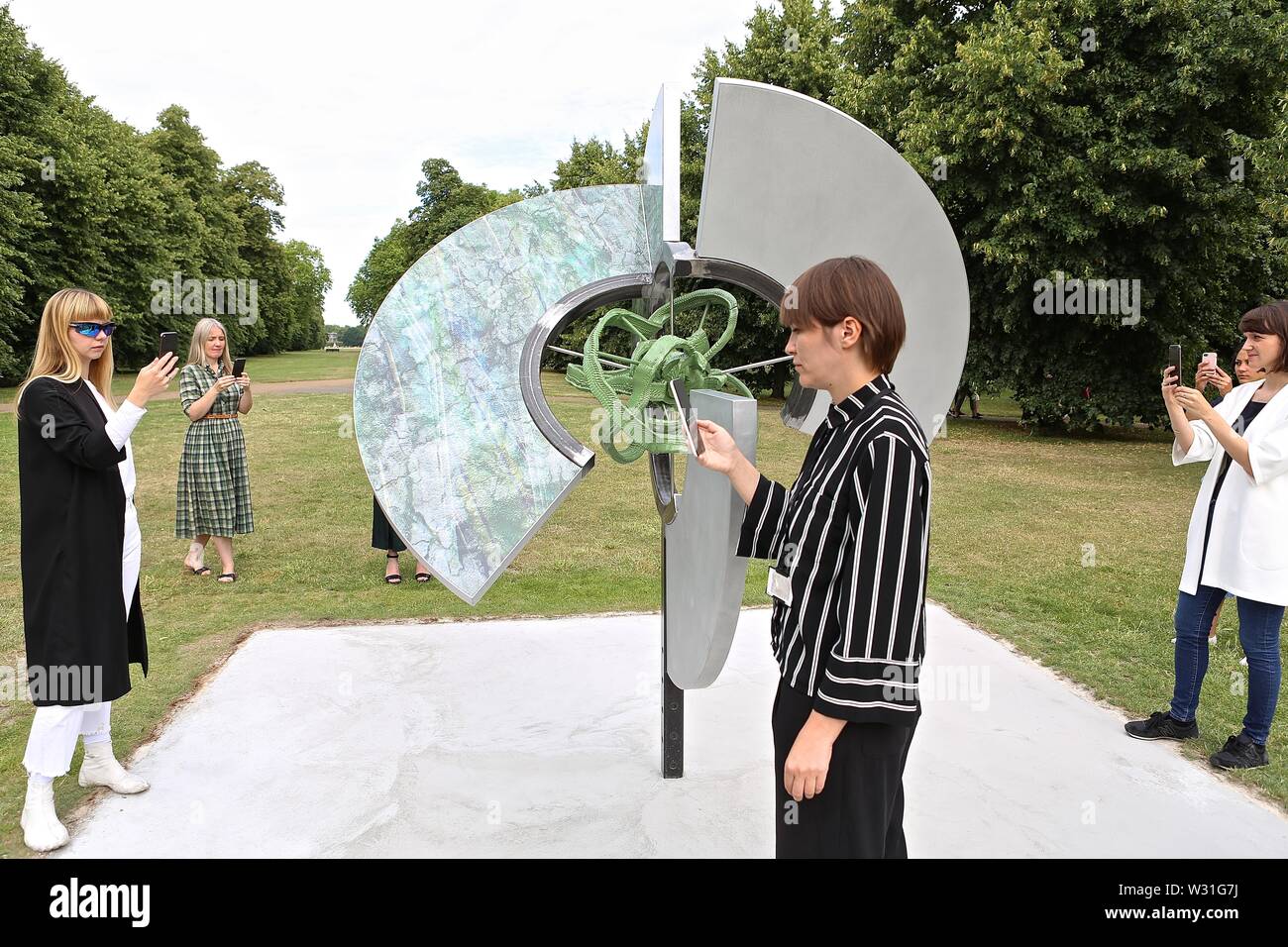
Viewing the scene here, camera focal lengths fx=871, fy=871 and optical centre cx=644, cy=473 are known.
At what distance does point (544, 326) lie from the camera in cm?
358

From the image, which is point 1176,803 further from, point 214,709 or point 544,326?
point 214,709

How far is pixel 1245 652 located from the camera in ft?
13.4

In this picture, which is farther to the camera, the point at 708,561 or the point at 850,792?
the point at 708,561

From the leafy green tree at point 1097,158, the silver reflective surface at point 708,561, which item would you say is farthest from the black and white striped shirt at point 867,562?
the leafy green tree at point 1097,158

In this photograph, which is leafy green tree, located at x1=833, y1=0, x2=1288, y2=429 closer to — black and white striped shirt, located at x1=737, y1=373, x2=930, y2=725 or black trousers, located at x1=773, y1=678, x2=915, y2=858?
black and white striped shirt, located at x1=737, y1=373, x2=930, y2=725

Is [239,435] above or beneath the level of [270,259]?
beneath

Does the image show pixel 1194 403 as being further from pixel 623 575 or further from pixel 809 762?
pixel 623 575

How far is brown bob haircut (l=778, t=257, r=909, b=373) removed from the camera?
1.90 meters

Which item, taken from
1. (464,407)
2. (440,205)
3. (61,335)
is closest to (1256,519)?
(464,407)

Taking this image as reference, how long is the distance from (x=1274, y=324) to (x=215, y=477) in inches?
277

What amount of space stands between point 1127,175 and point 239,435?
51.5 feet

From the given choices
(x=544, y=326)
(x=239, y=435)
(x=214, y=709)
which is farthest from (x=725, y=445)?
(x=239, y=435)

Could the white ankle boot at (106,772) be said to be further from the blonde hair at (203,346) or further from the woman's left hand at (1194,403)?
the woman's left hand at (1194,403)

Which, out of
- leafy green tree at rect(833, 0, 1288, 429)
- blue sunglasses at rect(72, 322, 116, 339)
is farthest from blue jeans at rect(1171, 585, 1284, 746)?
leafy green tree at rect(833, 0, 1288, 429)
